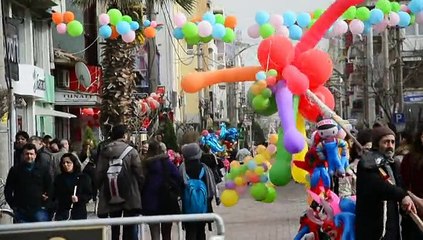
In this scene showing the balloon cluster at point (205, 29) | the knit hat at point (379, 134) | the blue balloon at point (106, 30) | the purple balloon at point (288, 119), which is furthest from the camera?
the blue balloon at point (106, 30)

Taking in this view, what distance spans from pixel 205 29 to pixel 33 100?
56.4 ft

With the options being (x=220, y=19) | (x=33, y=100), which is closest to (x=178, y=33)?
(x=220, y=19)

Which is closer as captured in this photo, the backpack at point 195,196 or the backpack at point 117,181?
the backpack at point 117,181

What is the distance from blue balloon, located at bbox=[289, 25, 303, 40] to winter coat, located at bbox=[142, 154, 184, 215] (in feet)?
7.73

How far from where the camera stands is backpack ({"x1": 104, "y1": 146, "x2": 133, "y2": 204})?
1025 centimetres

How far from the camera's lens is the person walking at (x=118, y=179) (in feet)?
33.7

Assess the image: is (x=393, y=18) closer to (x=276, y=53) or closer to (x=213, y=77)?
(x=276, y=53)

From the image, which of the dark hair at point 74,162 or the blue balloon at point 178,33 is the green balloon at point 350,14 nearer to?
the blue balloon at point 178,33

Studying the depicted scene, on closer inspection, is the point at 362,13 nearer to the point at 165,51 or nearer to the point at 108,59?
the point at 108,59

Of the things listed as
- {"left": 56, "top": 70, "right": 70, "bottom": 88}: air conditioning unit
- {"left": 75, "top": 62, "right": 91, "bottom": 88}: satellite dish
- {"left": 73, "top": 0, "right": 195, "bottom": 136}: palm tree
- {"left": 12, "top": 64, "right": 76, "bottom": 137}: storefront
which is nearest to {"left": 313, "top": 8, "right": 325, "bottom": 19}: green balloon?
{"left": 73, "top": 0, "right": 195, "bottom": 136}: palm tree

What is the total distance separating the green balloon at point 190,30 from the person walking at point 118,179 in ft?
5.22

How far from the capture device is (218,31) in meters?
11.1

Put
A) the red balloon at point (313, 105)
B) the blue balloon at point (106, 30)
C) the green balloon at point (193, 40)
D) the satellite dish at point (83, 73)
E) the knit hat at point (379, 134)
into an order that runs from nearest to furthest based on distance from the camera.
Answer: the knit hat at point (379, 134) < the red balloon at point (313, 105) < the green balloon at point (193, 40) < the blue balloon at point (106, 30) < the satellite dish at point (83, 73)

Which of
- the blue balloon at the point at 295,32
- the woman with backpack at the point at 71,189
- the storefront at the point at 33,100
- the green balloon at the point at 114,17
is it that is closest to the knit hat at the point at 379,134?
the blue balloon at the point at 295,32
